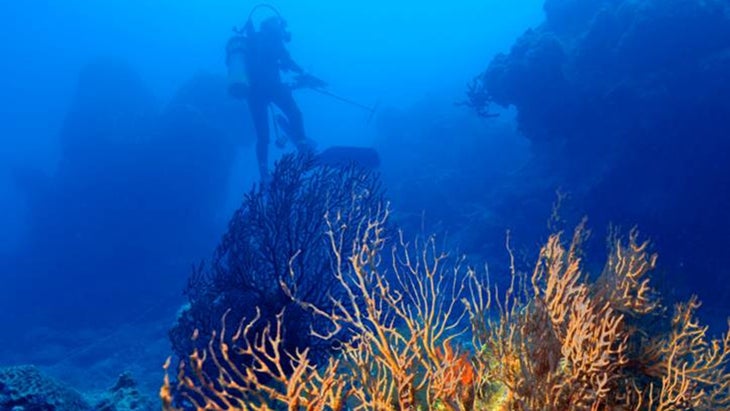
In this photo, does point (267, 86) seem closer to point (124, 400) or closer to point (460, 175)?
point (460, 175)

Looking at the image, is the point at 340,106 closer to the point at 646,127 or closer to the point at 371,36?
the point at 371,36

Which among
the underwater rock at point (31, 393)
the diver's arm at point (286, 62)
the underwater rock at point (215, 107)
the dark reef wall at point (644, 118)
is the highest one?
the underwater rock at point (215, 107)

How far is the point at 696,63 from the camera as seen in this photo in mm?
12188

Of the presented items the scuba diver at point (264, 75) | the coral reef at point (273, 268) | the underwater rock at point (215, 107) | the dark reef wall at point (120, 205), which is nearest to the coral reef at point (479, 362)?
the coral reef at point (273, 268)

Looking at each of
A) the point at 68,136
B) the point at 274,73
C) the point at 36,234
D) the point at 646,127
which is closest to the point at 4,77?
the point at 68,136

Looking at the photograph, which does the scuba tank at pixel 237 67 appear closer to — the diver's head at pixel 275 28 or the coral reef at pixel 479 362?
the diver's head at pixel 275 28

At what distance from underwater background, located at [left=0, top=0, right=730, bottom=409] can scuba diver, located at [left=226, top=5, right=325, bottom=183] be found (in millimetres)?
5628

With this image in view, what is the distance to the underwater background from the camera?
37.7 feet

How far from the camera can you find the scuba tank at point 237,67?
1443 centimetres

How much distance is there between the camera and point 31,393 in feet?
17.4

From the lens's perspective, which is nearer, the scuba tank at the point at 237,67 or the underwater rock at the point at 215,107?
the scuba tank at the point at 237,67

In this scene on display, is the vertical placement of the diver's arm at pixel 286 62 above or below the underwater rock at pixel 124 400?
above

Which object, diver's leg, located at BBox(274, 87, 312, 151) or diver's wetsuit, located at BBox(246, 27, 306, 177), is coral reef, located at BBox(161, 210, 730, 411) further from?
diver's leg, located at BBox(274, 87, 312, 151)

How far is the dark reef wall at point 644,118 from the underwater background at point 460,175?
1.6 inches
